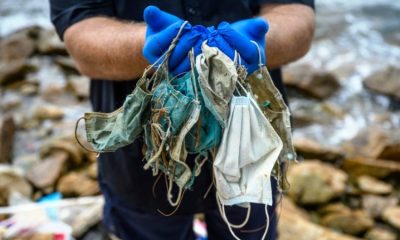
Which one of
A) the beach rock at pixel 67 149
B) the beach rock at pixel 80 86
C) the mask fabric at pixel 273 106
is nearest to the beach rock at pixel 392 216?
the beach rock at pixel 67 149

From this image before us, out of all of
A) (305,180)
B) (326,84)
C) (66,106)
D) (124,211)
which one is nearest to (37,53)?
(66,106)

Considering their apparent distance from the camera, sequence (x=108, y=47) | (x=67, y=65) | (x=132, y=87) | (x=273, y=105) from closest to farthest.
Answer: (x=273, y=105), (x=108, y=47), (x=132, y=87), (x=67, y=65)

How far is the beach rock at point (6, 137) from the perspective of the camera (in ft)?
13.5

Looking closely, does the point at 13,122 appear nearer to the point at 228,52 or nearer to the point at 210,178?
the point at 210,178

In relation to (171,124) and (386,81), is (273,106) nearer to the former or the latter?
(171,124)

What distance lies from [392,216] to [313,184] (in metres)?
0.57

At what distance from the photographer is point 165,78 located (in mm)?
1277

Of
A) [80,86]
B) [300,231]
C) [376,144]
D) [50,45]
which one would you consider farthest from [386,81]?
[50,45]

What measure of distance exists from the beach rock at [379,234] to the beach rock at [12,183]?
223cm

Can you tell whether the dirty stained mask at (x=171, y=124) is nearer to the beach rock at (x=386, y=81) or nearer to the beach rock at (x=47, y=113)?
the beach rock at (x=47, y=113)

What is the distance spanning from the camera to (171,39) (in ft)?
4.13

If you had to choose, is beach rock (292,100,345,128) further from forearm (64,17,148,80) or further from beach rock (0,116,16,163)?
forearm (64,17,148,80)

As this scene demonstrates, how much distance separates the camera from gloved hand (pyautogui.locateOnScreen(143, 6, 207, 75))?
1.26 m

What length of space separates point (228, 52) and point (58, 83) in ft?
16.4
